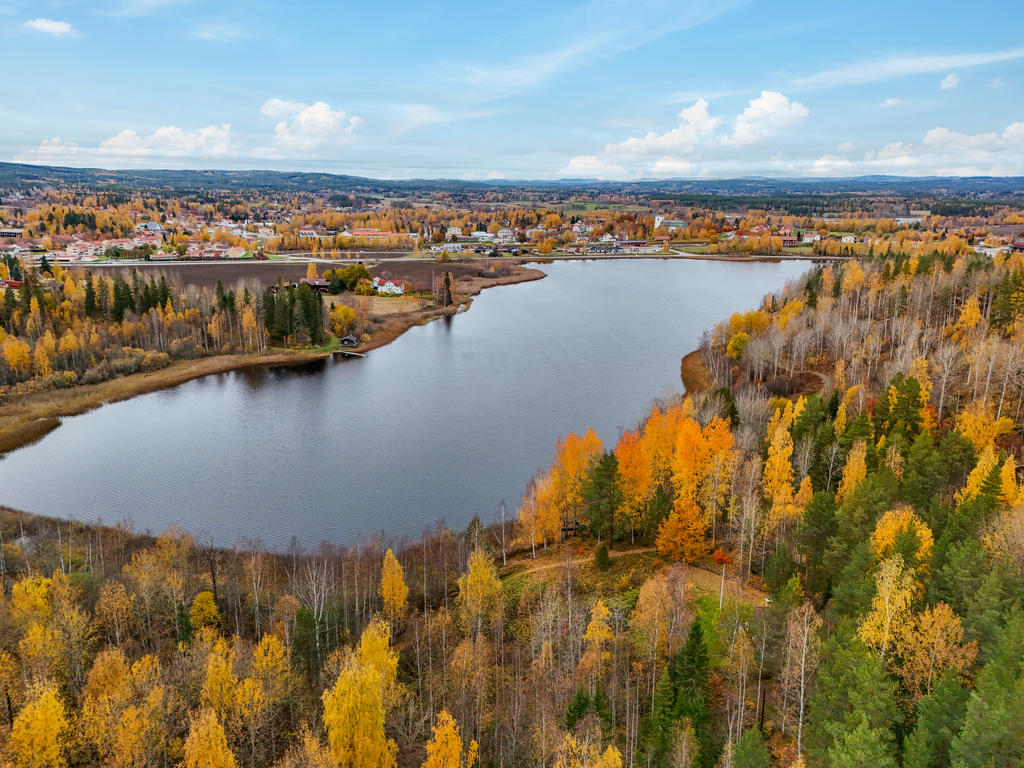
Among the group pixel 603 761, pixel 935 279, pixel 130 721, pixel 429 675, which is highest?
pixel 935 279

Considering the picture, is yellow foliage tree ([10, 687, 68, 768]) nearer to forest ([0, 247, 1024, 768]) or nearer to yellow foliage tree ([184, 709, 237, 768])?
forest ([0, 247, 1024, 768])

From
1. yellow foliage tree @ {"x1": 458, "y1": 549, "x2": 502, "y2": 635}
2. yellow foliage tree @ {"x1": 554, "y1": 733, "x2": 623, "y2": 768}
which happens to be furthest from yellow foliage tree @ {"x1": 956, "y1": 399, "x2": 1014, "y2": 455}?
yellow foliage tree @ {"x1": 554, "y1": 733, "x2": 623, "y2": 768}

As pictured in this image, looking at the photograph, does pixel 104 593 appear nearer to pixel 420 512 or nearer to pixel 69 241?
pixel 420 512

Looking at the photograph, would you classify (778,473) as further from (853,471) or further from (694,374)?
(694,374)

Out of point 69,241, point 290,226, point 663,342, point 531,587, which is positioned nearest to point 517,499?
point 531,587

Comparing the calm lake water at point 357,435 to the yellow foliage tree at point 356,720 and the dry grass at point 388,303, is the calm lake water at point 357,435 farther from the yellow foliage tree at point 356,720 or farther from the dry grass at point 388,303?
the yellow foliage tree at point 356,720

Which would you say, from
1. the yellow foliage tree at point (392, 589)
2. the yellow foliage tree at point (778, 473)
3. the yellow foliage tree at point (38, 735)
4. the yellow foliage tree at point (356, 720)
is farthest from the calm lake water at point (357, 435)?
the yellow foliage tree at point (356, 720)
